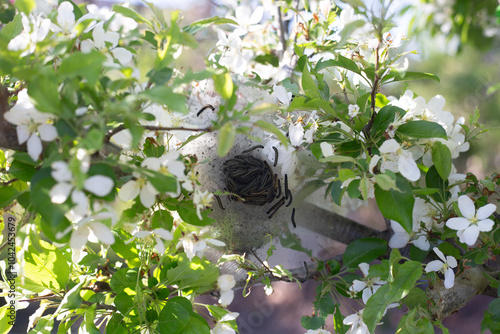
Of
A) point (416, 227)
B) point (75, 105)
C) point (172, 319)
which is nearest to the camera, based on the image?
point (75, 105)

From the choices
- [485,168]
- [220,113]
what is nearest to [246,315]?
[485,168]

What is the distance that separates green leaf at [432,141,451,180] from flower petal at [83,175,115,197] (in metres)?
0.36

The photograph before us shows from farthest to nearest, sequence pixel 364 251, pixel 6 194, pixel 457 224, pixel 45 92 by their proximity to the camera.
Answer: pixel 364 251 < pixel 457 224 < pixel 6 194 < pixel 45 92

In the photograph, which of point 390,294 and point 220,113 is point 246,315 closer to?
point 390,294

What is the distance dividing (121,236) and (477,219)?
392mm

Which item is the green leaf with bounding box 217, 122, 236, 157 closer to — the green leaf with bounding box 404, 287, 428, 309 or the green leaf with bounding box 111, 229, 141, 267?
the green leaf with bounding box 111, 229, 141, 267

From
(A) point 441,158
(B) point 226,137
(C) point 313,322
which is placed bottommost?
(C) point 313,322

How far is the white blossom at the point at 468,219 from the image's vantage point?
0.43 meters

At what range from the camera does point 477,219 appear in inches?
17.3

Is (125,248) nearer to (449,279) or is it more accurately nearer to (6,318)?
(6,318)

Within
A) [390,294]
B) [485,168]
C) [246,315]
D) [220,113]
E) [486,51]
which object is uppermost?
[220,113]

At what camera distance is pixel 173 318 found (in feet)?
1.28

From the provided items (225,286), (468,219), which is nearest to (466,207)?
(468,219)

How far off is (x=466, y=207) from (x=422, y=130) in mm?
104
